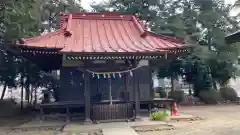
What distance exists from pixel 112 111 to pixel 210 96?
1126 centimetres

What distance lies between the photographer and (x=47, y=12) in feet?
61.9

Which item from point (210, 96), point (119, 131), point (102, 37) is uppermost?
point (102, 37)

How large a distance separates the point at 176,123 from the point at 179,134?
2.38 meters

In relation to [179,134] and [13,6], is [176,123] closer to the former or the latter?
[179,134]

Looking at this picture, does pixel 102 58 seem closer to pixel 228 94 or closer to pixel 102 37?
pixel 102 37

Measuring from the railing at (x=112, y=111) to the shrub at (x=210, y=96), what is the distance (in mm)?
10597

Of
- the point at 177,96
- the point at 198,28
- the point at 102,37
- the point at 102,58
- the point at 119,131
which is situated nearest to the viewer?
the point at 119,131

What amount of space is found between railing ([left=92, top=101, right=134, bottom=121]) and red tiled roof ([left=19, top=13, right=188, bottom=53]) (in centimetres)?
231

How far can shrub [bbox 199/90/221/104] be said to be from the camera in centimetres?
2058

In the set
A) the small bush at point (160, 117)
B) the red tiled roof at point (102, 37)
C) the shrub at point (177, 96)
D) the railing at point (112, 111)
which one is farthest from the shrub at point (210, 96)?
the railing at point (112, 111)

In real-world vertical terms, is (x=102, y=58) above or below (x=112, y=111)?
above

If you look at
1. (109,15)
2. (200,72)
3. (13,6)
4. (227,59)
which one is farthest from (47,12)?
(227,59)

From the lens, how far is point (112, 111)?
38.2ft

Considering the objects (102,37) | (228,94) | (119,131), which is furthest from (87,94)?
(228,94)
